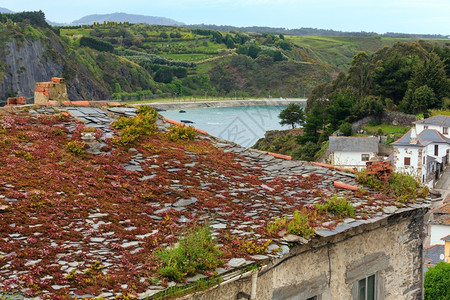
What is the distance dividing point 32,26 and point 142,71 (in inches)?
1071

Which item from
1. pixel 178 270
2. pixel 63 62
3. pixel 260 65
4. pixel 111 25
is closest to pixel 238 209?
pixel 178 270

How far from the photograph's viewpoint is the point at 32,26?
122 metres

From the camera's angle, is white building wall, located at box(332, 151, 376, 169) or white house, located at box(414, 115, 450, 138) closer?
white building wall, located at box(332, 151, 376, 169)

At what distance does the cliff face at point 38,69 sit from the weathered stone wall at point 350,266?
9957 centimetres

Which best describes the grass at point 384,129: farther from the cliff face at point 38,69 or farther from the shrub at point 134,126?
the cliff face at point 38,69

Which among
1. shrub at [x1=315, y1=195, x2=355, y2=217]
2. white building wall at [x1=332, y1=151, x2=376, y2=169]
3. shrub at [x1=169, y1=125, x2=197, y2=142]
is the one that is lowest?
white building wall at [x1=332, y1=151, x2=376, y2=169]

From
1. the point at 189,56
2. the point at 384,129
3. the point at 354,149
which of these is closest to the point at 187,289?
the point at 354,149

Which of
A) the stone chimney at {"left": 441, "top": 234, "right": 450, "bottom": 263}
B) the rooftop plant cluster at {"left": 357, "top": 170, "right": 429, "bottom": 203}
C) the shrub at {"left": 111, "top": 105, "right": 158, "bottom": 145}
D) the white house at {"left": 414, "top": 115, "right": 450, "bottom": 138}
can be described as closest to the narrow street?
the white house at {"left": 414, "top": 115, "right": 450, "bottom": 138}

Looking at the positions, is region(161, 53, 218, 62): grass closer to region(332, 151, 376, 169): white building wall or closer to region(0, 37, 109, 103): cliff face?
region(0, 37, 109, 103): cliff face

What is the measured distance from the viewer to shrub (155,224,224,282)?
520 cm

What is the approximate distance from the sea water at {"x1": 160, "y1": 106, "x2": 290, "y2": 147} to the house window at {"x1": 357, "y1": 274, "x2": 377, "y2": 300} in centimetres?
5852

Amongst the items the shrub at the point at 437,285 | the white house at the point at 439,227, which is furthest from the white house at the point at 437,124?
the shrub at the point at 437,285

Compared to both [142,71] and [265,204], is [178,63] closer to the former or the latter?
[142,71]

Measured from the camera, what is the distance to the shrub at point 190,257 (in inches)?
205
